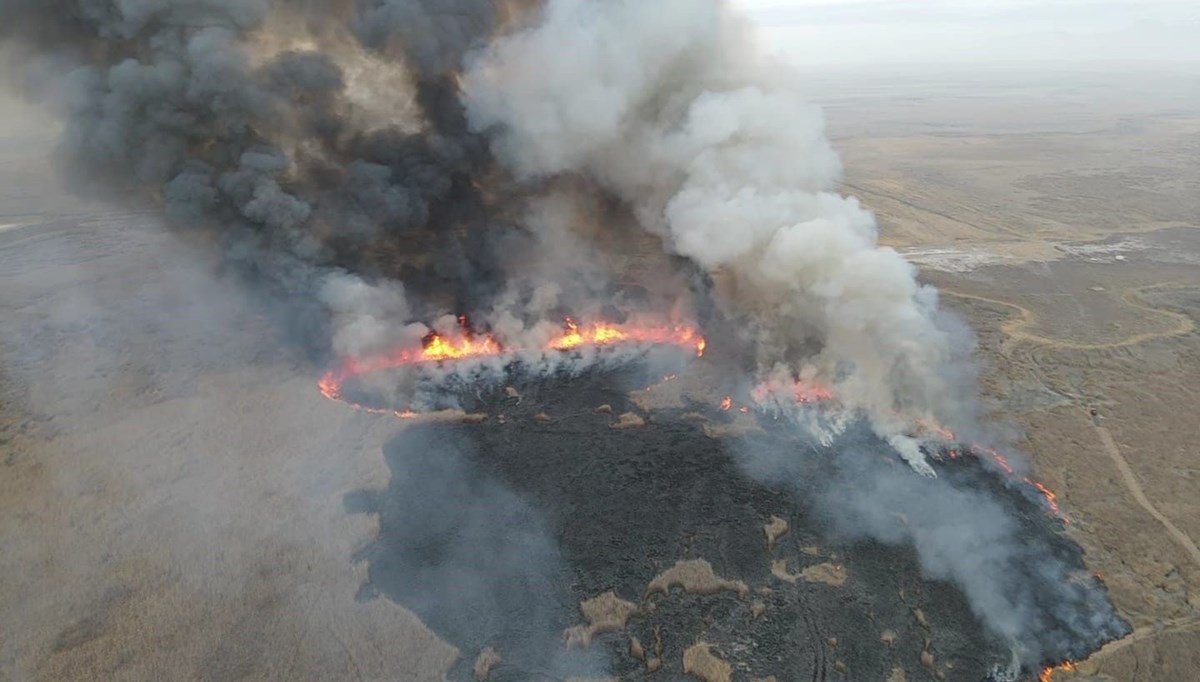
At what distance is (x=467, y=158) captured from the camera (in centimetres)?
3391

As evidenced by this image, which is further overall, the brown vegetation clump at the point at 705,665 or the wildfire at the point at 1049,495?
the wildfire at the point at 1049,495

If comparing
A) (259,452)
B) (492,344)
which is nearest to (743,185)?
(492,344)

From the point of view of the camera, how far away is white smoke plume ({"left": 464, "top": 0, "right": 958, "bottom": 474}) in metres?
27.2

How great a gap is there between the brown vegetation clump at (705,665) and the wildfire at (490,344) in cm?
1641

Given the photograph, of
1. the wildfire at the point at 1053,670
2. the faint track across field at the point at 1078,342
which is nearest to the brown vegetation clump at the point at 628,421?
the wildfire at the point at 1053,670

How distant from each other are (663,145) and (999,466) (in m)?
18.8

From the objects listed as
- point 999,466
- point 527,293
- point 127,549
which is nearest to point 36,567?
point 127,549

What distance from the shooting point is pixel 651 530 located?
66.9ft

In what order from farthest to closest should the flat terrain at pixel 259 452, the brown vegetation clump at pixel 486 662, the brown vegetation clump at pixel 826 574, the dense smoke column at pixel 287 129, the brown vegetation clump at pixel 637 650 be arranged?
the dense smoke column at pixel 287 129 < the brown vegetation clump at pixel 826 574 < the flat terrain at pixel 259 452 < the brown vegetation clump at pixel 637 650 < the brown vegetation clump at pixel 486 662

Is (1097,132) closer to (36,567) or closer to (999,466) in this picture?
(999,466)

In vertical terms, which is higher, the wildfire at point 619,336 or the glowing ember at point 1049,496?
the wildfire at point 619,336

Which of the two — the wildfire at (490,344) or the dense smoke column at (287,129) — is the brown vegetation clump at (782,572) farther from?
the dense smoke column at (287,129)

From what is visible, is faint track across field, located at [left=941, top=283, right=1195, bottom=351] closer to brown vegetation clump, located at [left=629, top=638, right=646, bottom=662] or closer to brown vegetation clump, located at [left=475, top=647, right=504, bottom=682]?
brown vegetation clump, located at [left=629, top=638, right=646, bottom=662]

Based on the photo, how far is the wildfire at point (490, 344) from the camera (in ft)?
99.3
